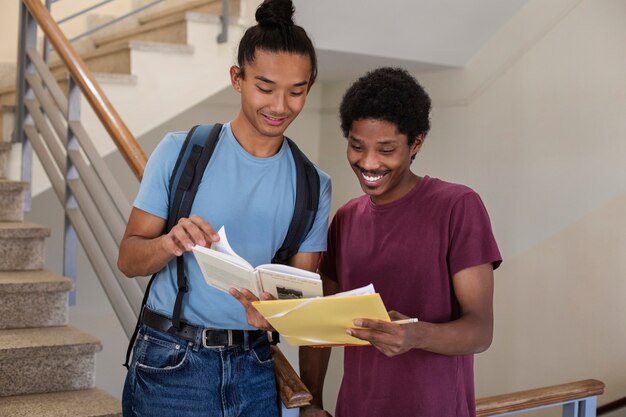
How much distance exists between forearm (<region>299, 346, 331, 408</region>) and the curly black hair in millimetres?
489

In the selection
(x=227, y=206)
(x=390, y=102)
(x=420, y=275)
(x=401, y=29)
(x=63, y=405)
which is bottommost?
(x=63, y=405)

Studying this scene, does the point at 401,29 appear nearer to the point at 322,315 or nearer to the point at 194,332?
the point at 194,332

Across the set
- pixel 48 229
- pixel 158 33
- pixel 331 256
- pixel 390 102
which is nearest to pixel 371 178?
pixel 390 102

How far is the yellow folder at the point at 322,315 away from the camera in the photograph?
127 centimetres

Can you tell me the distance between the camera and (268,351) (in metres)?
1.72

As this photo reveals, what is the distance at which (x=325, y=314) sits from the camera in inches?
51.9

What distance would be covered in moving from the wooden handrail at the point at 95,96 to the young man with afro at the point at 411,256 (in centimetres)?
103

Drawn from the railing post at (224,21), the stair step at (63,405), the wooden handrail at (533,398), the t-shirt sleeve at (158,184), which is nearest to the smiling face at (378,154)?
the t-shirt sleeve at (158,184)

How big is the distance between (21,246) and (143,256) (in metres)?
2.03

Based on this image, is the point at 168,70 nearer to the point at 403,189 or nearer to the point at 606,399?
the point at 403,189

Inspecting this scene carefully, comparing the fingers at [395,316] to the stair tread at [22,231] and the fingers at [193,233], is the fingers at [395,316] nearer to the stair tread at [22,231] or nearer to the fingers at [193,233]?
the fingers at [193,233]

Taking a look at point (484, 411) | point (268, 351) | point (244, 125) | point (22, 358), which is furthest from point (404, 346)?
point (22, 358)

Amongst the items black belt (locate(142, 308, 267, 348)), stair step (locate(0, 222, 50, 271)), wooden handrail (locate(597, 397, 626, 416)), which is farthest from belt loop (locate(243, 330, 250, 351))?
wooden handrail (locate(597, 397, 626, 416))

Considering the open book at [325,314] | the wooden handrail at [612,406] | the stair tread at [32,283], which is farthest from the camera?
the wooden handrail at [612,406]
